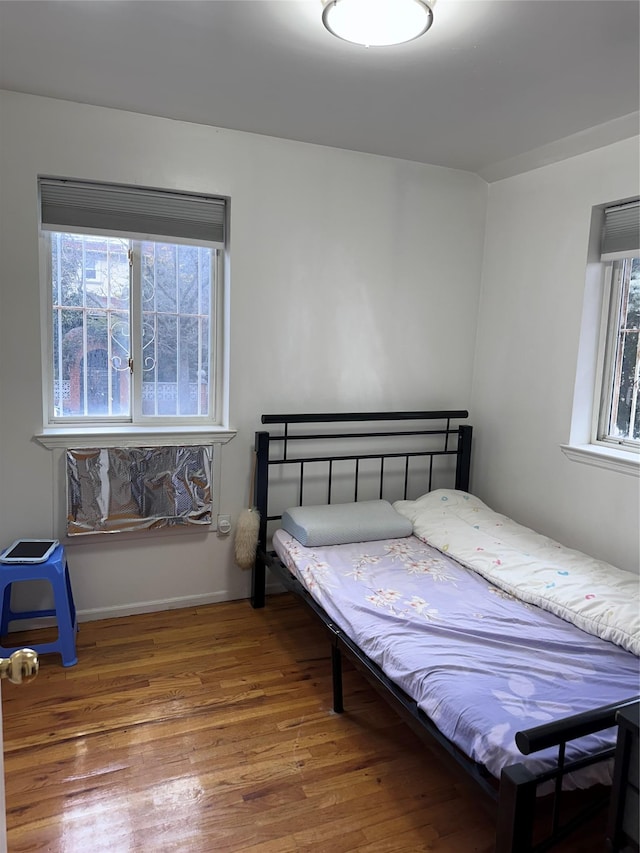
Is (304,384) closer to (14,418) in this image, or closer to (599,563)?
(14,418)

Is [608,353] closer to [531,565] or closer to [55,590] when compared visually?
[531,565]

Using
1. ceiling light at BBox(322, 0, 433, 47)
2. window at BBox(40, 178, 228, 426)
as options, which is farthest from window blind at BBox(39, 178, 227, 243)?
ceiling light at BBox(322, 0, 433, 47)

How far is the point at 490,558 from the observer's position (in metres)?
2.74

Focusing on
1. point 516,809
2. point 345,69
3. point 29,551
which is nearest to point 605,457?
point 516,809

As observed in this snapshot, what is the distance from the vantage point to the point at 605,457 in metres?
2.83

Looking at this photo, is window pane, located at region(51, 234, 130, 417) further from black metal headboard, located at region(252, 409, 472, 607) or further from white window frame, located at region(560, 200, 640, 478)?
white window frame, located at region(560, 200, 640, 478)

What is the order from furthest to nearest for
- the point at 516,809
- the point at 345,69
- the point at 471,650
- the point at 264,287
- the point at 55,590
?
1. the point at 264,287
2. the point at 55,590
3. the point at 345,69
4. the point at 471,650
5. the point at 516,809

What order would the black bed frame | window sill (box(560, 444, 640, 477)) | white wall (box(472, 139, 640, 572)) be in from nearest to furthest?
the black bed frame → window sill (box(560, 444, 640, 477)) → white wall (box(472, 139, 640, 572))

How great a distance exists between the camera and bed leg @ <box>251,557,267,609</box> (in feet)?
10.6

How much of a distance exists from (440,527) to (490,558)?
15.5 inches

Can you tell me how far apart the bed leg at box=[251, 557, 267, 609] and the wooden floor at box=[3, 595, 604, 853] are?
15.1 inches

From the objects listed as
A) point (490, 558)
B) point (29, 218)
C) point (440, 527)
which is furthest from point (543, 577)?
point (29, 218)

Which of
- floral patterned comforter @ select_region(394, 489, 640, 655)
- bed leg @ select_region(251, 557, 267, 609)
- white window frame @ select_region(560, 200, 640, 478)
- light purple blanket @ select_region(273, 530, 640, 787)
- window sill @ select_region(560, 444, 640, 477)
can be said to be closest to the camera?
light purple blanket @ select_region(273, 530, 640, 787)

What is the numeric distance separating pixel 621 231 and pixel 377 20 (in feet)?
5.40
